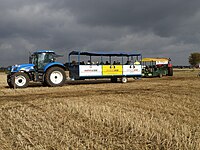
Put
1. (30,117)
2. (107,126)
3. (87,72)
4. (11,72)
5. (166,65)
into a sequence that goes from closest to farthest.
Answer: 1. (107,126)
2. (30,117)
3. (11,72)
4. (87,72)
5. (166,65)

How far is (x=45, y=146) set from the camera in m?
3.94

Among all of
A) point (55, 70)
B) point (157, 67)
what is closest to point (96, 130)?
point (55, 70)

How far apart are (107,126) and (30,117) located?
2123 millimetres

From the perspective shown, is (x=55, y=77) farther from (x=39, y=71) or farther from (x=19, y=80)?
(x=19, y=80)

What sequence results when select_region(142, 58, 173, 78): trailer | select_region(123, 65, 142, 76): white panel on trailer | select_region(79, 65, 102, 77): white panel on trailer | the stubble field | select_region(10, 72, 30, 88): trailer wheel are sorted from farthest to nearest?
select_region(142, 58, 173, 78): trailer → select_region(123, 65, 142, 76): white panel on trailer → select_region(79, 65, 102, 77): white panel on trailer → select_region(10, 72, 30, 88): trailer wheel → the stubble field

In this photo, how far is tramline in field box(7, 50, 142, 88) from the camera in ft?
48.2

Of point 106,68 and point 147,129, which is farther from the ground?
point 106,68

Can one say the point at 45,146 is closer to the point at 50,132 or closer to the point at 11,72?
the point at 50,132

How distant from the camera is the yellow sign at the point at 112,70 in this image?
17000 millimetres

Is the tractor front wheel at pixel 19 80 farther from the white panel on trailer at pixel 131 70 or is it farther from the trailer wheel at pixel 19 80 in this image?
the white panel on trailer at pixel 131 70

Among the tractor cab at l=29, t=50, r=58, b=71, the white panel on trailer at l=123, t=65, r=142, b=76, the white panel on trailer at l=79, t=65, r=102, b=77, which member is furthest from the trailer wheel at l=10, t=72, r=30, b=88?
the white panel on trailer at l=123, t=65, r=142, b=76

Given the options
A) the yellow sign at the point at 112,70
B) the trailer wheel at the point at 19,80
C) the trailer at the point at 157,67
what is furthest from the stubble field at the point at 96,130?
the trailer at the point at 157,67

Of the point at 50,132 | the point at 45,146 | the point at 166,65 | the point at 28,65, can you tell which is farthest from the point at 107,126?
the point at 166,65

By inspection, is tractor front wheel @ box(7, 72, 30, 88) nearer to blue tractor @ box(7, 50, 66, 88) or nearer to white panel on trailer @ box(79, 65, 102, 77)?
blue tractor @ box(7, 50, 66, 88)
